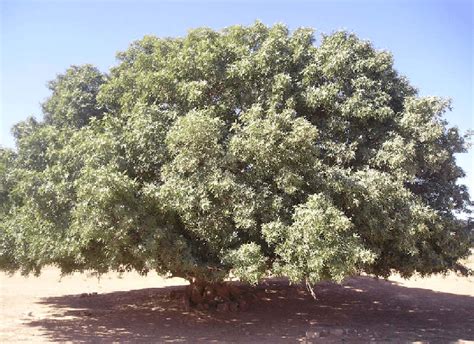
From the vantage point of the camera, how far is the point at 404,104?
41.8ft

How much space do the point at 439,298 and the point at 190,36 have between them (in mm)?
19303

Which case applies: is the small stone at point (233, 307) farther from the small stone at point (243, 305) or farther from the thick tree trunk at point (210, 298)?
the small stone at point (243, 305)

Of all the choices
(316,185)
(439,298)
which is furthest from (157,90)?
(439,298)

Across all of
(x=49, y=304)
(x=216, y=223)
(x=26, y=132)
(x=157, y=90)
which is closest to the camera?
(x=216, y=223)

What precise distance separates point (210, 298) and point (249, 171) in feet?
25.1

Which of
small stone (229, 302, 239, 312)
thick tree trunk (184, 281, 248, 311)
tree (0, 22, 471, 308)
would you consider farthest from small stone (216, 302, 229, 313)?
tree (0, 22, 471, 308)

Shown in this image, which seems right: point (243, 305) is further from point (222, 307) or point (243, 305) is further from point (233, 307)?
point (222, 307)

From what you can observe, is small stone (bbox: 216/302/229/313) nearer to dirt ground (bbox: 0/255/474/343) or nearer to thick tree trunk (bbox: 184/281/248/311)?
thick tree trunk (bbox: 184/281/248/311)

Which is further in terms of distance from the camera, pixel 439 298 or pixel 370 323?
pixel 439 298

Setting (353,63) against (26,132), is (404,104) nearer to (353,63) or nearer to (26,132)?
(353,63)

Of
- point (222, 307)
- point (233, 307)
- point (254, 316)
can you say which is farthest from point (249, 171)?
point (233, 307)

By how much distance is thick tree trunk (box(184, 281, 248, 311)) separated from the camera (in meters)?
16.5

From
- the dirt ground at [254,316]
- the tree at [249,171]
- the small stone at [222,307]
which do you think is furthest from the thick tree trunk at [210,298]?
the tree at [249,171]

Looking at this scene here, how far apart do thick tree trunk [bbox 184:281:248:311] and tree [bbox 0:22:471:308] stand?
4.77 m
